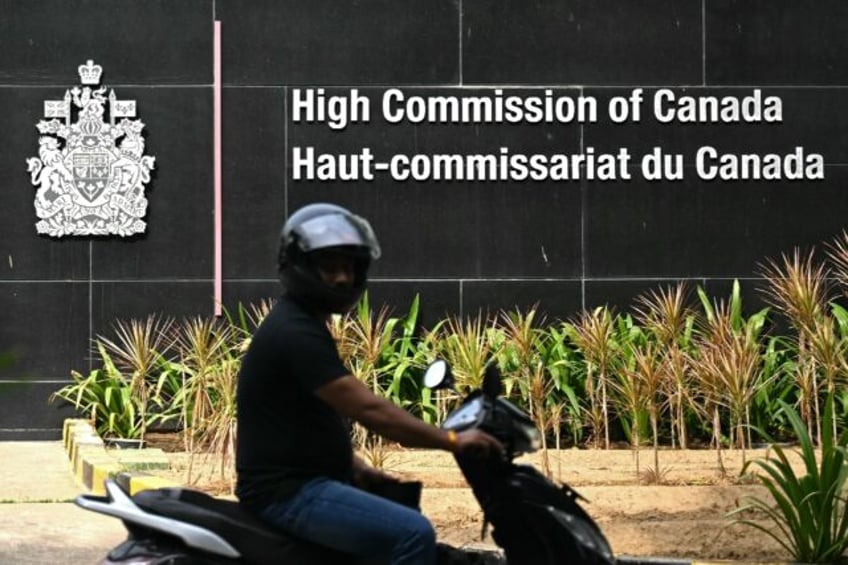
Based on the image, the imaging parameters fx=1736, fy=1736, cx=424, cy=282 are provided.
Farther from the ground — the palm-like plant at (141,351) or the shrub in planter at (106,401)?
the palm-like plant at (141,351)

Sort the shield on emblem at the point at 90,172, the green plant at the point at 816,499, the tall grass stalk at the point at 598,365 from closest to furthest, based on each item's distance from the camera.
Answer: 1. the green plant at the point at 816,499
2. the tall grass stalk at the point at 598,365
3. the shield on emblem at the point at 90,172

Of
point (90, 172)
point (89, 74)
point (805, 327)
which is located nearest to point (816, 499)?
point (805, 327)

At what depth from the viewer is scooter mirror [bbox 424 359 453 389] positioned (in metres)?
4.83

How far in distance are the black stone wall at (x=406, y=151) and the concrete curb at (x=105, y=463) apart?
1.80 meters

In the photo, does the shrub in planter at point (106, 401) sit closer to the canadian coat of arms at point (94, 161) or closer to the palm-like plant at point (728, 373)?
the canadian coat of arms at point (94, 161)

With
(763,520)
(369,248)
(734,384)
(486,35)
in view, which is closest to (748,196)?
(486,35)

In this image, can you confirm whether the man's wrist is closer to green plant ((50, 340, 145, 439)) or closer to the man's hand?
the man's hand

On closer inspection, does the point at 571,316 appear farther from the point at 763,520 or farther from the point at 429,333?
the point at 763,520

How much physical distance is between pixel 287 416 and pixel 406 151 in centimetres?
1114

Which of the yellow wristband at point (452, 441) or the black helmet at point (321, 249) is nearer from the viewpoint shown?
the yellow wristband at point (452, 441)

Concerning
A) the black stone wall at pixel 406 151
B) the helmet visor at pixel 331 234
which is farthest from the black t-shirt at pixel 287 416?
the black stone wall at pixel 406 151

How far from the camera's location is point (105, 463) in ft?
39.4

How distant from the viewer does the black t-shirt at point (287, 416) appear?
15.6ft

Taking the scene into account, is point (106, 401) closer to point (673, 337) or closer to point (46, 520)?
point (46, 520)
